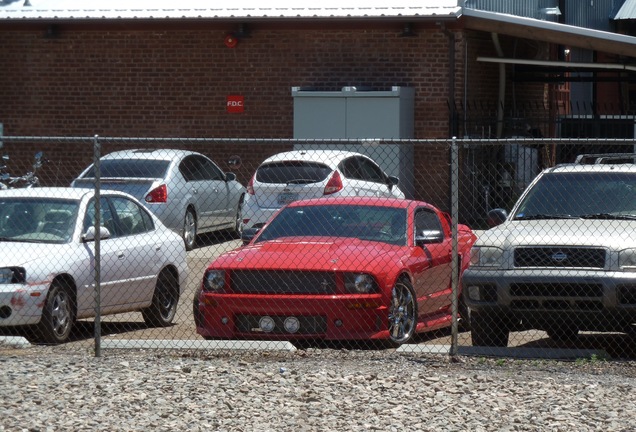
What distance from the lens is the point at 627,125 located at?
23.9 meters

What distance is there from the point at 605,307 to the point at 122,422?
4011 mm

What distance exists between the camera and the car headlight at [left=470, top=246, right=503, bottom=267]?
34.6 feet

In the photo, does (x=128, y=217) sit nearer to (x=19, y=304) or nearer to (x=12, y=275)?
(x=12, y=275)

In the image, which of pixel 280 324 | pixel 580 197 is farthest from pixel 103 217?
pixel 580 197

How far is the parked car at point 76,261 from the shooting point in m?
11.2

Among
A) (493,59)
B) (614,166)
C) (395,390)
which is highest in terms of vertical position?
(493,59)

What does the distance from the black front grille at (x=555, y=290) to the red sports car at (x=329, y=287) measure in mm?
1056

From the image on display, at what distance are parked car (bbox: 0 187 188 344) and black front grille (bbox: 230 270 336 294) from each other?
1.28m

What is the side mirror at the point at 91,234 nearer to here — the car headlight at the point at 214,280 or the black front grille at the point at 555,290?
the car headlight at the point at 214,280

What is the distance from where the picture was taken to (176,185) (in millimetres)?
20078

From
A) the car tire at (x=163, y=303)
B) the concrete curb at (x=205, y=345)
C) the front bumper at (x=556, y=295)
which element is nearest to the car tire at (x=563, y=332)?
the front bumper at (x=556, y=295)

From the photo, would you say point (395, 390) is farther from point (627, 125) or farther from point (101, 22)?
point (101, 22)

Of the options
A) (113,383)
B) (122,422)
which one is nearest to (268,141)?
(113,383)

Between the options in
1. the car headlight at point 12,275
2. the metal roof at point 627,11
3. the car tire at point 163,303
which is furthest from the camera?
the metal roof at point 627,11
